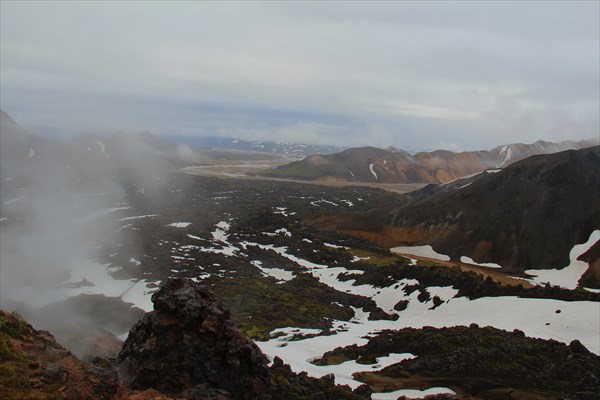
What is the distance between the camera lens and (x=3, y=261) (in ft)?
197

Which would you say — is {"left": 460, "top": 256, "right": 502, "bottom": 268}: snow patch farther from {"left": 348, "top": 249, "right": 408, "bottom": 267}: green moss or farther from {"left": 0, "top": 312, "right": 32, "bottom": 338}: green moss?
{"left": 0, "top": 312, "right": 32, "bottom": 338}: green moss

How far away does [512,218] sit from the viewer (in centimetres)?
7181

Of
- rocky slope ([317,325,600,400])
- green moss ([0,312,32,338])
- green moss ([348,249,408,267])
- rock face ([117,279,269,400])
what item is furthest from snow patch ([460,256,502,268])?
green moss ([0,312,32,338])

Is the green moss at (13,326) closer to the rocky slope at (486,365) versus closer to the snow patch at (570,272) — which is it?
the rocky slope at (486,365)

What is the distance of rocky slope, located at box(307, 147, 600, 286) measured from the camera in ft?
211

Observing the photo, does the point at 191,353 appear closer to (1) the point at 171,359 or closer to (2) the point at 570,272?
(1) the point at 171,359

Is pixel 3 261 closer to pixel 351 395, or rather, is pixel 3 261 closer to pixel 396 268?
pixel 396 268

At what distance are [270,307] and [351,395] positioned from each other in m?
25.7

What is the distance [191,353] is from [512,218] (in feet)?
221

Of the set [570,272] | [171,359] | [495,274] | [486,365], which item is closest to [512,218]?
[570,272]

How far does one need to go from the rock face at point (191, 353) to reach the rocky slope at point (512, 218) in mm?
53004

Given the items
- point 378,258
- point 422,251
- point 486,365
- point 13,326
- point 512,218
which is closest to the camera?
point 13,326

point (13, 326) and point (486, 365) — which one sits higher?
point (13, 326)

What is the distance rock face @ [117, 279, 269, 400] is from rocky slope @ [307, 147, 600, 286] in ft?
174
